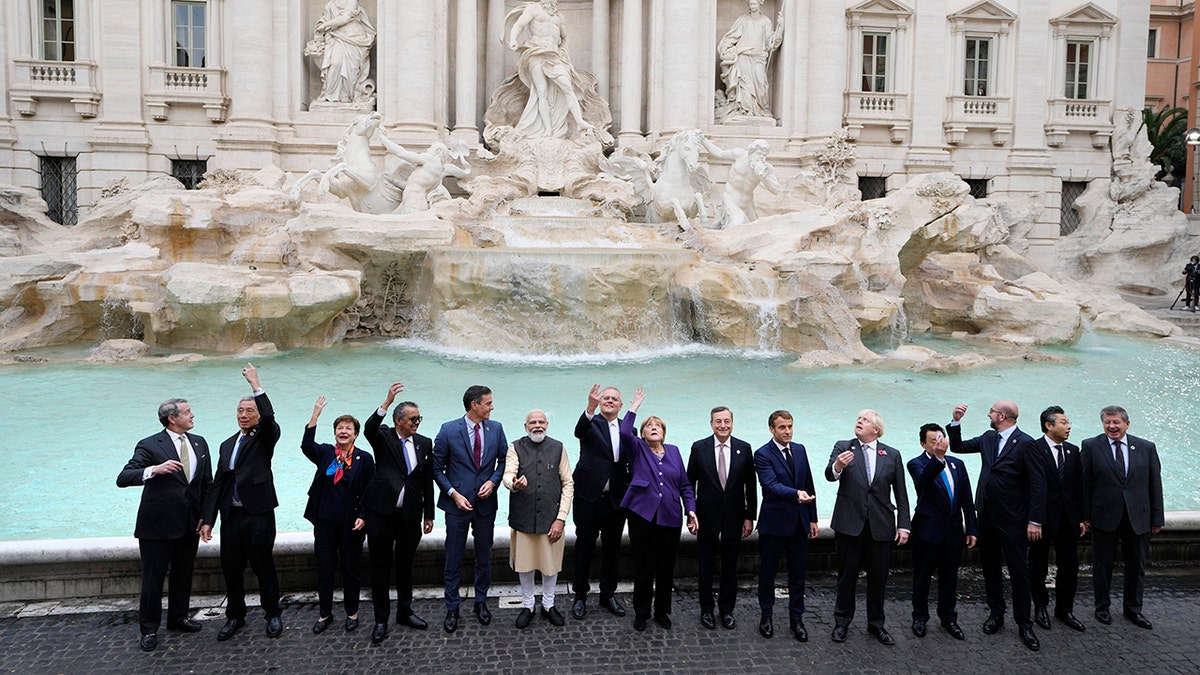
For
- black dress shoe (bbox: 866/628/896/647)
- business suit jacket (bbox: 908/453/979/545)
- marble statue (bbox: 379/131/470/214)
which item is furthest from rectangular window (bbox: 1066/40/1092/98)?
black dress shoe (bbox: 866/628/896/647)

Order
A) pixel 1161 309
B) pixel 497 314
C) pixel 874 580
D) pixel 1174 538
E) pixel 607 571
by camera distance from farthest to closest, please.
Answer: pixel 1161 309 < pixel 497 314 < pixel 1174 538 < pixel 607 571 < pixel 874 580

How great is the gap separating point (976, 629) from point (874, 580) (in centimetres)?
58

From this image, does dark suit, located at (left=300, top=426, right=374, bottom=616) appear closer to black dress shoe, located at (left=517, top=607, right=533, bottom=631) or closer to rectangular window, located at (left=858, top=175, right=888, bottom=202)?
black dress shoe, located at (left=517, top=607, right=533, bottom=631)

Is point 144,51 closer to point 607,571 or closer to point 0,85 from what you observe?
point 0,85

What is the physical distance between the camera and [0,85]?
16.8 meters

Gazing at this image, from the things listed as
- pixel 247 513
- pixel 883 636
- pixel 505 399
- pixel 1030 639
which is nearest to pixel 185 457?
pixel 247 513

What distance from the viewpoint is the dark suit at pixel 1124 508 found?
417 centimetres

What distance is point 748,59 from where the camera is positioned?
61.1 ft

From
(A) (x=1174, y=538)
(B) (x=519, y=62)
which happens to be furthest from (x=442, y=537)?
(B) (x=519, y=62)

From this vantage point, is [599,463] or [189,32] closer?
[599,463]

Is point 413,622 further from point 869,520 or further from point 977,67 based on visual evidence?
point 977,67

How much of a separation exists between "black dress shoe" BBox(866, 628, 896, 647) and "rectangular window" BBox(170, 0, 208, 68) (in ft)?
57.7

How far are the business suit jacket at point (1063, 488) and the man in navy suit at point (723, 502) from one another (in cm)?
134

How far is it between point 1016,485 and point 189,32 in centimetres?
1809
